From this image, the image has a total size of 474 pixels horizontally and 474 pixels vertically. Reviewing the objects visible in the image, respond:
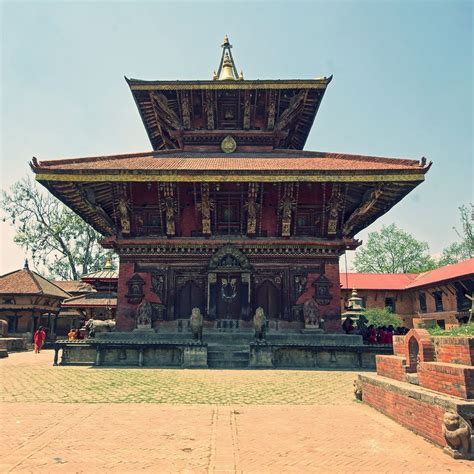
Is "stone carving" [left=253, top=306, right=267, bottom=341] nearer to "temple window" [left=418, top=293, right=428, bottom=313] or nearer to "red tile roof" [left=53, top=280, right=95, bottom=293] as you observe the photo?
"temple window" [left=418, top=293, right=428, bottom=313]

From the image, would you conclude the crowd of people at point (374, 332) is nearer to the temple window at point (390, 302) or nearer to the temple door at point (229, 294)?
the temple door at point (229, 294)

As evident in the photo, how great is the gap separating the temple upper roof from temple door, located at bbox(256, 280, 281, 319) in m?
7.05

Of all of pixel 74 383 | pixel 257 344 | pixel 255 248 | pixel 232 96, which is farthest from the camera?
pixel 232 96

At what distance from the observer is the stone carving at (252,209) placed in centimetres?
1495

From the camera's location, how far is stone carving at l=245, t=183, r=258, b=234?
14949 millimetres

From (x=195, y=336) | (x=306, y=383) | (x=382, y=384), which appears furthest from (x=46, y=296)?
(x=382, y=384)

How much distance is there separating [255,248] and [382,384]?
31.1ft

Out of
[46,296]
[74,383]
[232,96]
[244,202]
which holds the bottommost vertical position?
[74,383]

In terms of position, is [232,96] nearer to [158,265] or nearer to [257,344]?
[158,265]

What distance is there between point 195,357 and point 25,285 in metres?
22.0

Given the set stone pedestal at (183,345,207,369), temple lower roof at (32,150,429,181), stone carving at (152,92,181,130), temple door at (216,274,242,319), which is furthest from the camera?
stone carving at (152,92,181,130)

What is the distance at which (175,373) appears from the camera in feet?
36.8

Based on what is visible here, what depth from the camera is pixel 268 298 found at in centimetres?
1572

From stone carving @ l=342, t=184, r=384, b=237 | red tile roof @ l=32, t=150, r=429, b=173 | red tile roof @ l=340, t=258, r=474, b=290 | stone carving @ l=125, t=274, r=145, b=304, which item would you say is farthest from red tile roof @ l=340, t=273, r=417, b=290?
stone carving @ l=125, t=274, r=145, b=304
